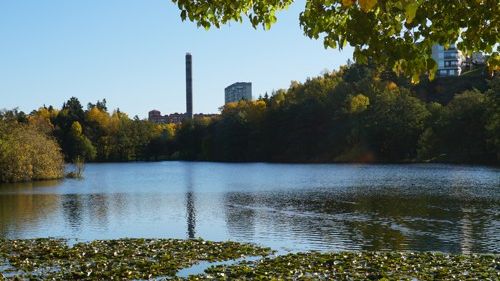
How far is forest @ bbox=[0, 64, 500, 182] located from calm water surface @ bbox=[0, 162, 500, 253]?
29949mm

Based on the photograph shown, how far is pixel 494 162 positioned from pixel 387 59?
320ft

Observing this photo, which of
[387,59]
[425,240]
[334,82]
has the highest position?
[334,82]

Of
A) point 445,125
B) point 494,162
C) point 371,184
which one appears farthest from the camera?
point 445,125

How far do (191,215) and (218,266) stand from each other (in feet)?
64.2

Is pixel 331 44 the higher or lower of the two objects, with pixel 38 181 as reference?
higher

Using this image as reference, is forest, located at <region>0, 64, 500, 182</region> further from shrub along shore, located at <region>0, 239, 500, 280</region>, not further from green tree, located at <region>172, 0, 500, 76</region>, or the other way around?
green tree, located at <region>172, 0, 500, 76</region>

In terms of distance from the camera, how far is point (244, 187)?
63.5 meters

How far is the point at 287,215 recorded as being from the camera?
37625mm

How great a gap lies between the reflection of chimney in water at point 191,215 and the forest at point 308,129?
107 feet

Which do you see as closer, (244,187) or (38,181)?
(244,187)

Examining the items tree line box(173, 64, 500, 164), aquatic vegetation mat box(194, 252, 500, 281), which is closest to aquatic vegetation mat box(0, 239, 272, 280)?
aquatic vegetation mat box(194, 252, 500, 281)

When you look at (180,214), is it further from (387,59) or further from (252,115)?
(252,115)

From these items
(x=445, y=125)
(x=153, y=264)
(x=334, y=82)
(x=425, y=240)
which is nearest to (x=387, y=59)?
(x=153, y=264)

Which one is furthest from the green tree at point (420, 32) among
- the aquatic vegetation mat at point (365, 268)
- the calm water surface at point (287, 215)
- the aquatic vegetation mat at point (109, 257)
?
the calm water surface at point (287, 215)
